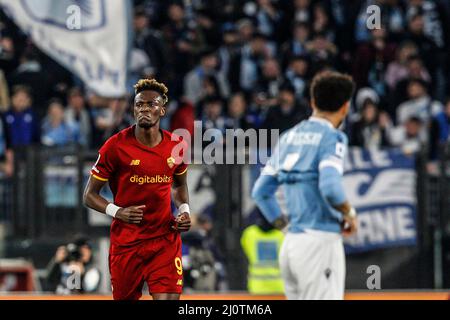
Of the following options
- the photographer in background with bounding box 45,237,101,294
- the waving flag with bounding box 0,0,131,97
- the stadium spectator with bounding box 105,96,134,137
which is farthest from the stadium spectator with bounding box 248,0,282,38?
the photographer in background with bounding box 45,237,101,294

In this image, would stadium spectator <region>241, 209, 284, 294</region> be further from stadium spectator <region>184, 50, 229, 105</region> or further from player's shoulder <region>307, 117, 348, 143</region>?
player's shoulder <region>307, 117, 348, 143</region>

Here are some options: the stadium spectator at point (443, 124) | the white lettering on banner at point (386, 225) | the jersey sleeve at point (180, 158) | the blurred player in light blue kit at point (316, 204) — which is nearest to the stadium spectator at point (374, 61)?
the stadium spectator at point (443, 124)

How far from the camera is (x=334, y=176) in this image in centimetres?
753

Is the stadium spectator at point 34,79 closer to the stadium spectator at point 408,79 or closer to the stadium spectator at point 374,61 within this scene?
the stadium spectator at point 374,61

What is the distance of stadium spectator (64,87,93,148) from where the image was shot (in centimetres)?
1558

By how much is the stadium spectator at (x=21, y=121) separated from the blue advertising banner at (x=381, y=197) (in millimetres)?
3774

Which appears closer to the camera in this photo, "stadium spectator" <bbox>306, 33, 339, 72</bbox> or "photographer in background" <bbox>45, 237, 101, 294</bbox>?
"photographer in background" <bbox>45, 237, 101, 294</bbox>

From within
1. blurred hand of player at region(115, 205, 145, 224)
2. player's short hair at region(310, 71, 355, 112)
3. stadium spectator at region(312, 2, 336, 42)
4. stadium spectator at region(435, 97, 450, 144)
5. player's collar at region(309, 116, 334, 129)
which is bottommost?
blurred hand of player at region(115, 205, 145, 224)

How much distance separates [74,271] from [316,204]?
5.62 meters

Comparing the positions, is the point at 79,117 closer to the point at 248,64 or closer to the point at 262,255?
the point at 248,64

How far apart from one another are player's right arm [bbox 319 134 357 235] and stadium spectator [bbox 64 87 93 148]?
26.7ft

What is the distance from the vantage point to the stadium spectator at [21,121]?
15.1 metres
